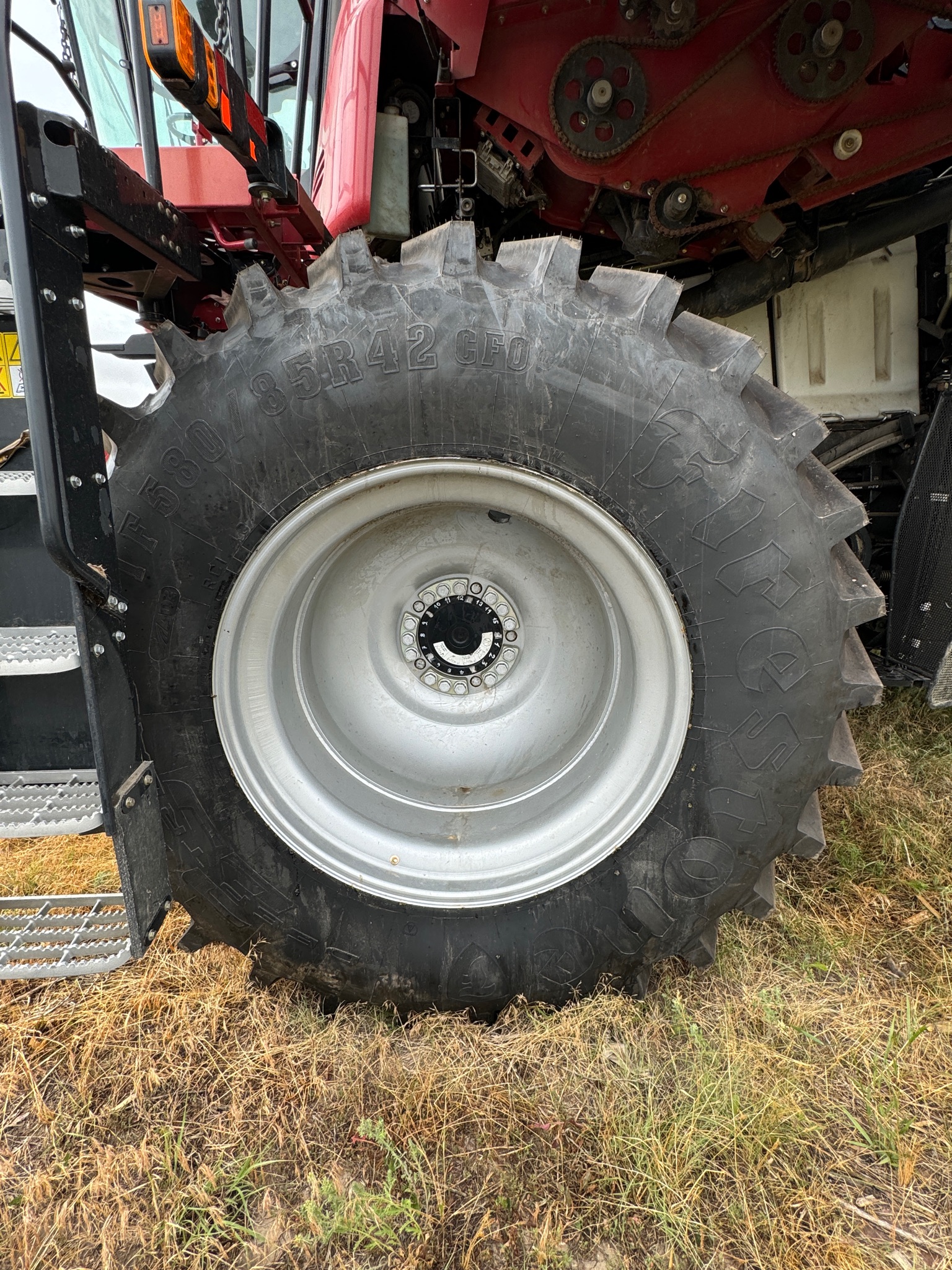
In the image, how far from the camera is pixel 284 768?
152cm

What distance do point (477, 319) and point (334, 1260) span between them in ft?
5.13

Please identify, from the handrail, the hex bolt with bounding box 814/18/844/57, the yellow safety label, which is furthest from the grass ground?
the hex bolt with bounding box 814/18/844/57

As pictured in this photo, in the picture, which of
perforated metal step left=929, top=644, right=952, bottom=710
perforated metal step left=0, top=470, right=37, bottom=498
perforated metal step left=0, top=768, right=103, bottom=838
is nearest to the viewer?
perforated metal step left=0, top=768, right=103, bottom=838

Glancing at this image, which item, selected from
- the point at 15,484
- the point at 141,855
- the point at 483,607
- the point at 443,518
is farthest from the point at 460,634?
the point at 15,484

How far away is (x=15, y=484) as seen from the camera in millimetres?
1349

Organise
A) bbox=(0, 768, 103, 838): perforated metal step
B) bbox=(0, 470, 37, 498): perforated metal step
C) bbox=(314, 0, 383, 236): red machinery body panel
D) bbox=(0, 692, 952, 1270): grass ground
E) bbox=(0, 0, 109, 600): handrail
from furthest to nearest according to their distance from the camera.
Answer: bbox=(314, 0, 383, 236): red machinery body panel, bbox=(0, 470, 37, 498): perforated metal step, bbox=(0, 768, 103, 838): perforated metal step, bbox=(0, 692, 952, 1270): grass ground, bbox=(0, 0, 109, 600): handrail

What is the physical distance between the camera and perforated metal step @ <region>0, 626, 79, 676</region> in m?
1.26

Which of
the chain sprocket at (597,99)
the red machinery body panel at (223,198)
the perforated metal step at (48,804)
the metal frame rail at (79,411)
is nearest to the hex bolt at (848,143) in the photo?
the chain sprocket at (597,99)

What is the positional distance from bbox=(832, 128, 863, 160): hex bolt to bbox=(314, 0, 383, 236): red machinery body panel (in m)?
1.06

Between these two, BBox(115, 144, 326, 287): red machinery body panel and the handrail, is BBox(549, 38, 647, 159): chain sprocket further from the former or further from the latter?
the handrail

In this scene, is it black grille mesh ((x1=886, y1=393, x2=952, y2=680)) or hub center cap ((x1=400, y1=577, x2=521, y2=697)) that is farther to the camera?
black grille mesh ((x1=886, y1=393, x2=952, y2=680))

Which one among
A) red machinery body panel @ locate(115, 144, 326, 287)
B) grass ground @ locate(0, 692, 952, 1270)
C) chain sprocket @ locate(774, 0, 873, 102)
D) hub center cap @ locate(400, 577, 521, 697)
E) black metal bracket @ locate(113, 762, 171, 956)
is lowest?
grass ground @ locate(0, 692, 952, 1270)

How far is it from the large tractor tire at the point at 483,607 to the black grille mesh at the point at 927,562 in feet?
2.72

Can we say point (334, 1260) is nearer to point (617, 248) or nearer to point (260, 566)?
point (260, 566)
